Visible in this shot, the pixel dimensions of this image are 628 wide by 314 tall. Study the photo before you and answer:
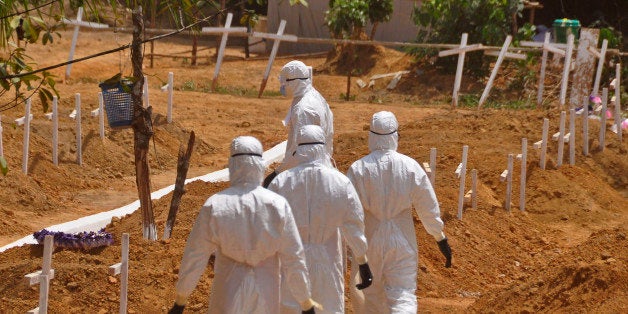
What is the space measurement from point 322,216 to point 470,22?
1819 centimetres

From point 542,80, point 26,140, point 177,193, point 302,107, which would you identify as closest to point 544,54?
point 542,80

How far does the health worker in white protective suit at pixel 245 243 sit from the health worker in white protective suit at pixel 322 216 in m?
0.90

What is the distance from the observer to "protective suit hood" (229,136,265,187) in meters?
7.37

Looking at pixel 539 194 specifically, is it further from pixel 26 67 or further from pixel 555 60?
pixel 26 67

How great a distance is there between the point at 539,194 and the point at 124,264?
917cm

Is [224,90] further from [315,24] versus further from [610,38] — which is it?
[610,38]

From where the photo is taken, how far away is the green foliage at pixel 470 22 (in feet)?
83.9

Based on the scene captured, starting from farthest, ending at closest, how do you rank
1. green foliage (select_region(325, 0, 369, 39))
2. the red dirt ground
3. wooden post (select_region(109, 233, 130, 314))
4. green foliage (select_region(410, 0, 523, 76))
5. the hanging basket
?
green foliage (select_region(325, 0, 369, 39)), green foliage (select_region(410, 0, 523, 76)), the hanging basket, the red dirt ground, wooden post (select_region(109, 233, 130, 314))

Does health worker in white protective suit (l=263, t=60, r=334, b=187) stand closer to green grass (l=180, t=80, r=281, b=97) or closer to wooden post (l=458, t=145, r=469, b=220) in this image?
wooden post (l=458, t=145, r=469, b=220)

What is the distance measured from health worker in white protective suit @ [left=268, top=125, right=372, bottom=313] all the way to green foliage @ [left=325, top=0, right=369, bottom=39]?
18394 mm

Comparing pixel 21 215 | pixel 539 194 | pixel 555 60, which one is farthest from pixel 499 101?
pixel 21 215

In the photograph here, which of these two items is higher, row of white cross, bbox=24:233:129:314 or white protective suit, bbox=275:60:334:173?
white protective suit, bbox=275:60:334:173

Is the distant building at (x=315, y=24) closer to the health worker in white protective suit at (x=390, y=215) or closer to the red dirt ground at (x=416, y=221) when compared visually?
the red dirt ground at (x=416, y=221)

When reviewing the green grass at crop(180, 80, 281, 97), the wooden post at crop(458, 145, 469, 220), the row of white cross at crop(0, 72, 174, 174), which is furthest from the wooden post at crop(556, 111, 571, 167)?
the green grass at crop(180, 80, 281, 97)
